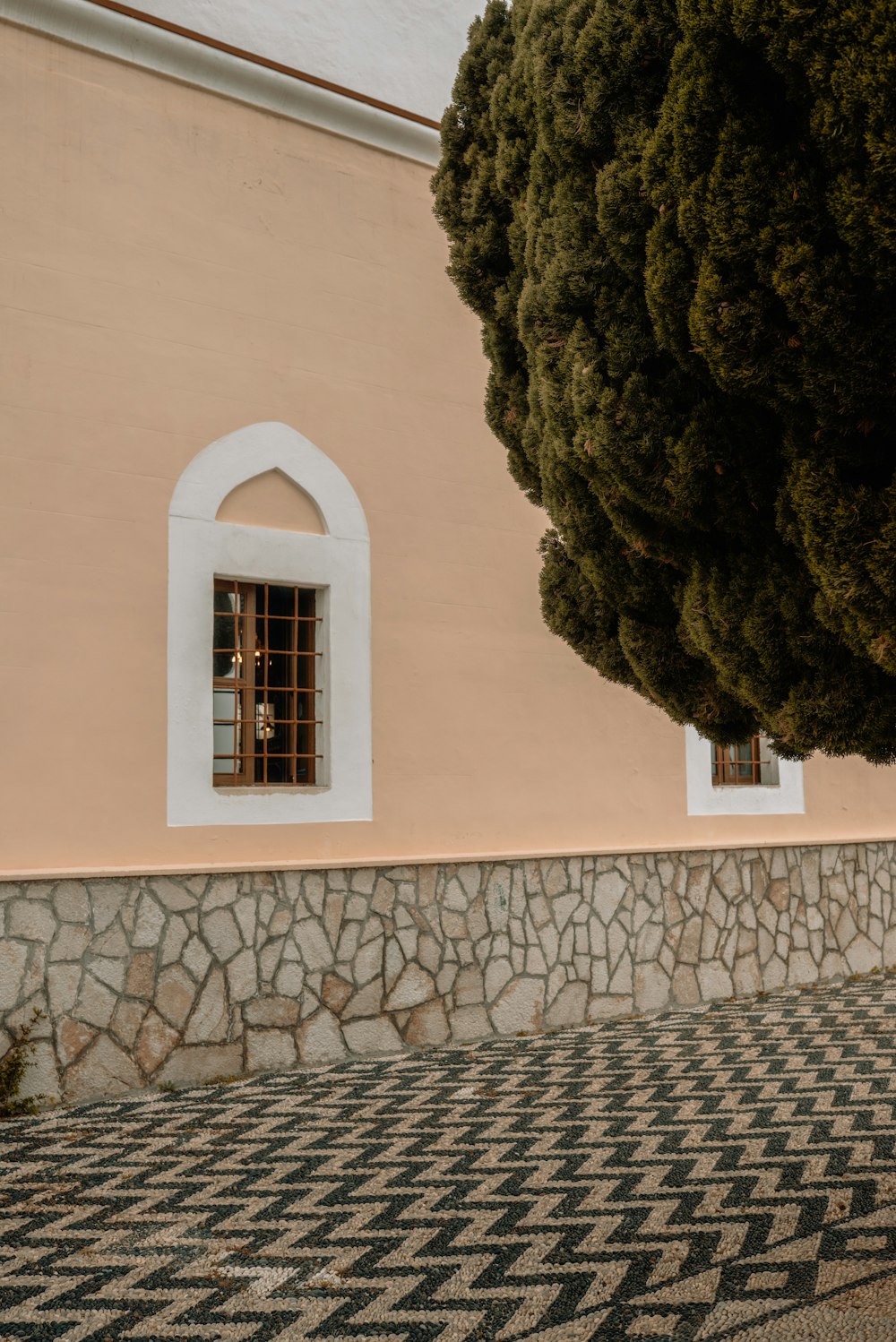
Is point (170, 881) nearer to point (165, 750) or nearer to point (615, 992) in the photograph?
point (165, 750)

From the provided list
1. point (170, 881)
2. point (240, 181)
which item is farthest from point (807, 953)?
point (240, 181)

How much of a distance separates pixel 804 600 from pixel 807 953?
6420 millimetres

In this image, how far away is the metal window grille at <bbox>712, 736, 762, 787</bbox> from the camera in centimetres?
962

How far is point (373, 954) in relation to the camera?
7.25 m

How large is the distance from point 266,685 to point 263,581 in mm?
643

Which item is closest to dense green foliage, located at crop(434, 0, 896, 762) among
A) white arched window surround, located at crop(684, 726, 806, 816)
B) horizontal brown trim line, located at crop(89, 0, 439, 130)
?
horizontal brown trim line, located at crop(89, 0, 439, 130)

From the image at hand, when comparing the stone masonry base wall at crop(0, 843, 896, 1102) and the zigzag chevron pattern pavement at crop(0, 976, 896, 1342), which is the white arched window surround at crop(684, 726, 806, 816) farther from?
the zigzag chevron pattern pavement at crop(0, 976, 896, 1342)

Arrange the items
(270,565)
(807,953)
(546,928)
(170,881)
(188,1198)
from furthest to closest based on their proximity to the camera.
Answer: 1. (807,953)
2. (546,928)
3. (270,565)
4. (170,881)
5. (188,1198)

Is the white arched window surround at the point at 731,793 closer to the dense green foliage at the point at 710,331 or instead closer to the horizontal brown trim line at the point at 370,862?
the horizontal brown trim line at the point at 370,862

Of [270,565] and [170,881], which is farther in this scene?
[270,565]

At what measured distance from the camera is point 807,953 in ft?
31.6

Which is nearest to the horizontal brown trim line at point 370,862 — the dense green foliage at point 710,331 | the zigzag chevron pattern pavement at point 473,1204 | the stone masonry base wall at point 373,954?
the stone masonry base wall at point 373,954

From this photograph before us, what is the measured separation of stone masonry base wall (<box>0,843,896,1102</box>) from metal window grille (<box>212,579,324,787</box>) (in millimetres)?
700

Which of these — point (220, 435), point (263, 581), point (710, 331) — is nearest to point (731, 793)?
point (263, 581)
